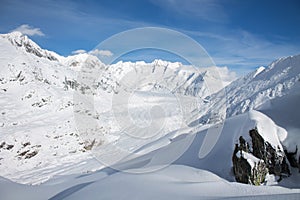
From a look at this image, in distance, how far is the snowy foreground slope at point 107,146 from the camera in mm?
10508

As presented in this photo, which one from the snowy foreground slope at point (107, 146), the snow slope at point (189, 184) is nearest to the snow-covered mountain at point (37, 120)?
the snowy foreground slope at point (107, 146)

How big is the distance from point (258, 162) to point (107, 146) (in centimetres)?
3482

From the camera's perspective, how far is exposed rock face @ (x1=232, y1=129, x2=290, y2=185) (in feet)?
39.0

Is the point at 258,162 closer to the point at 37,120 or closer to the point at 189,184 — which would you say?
the point at 189,184

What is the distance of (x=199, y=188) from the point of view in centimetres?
963

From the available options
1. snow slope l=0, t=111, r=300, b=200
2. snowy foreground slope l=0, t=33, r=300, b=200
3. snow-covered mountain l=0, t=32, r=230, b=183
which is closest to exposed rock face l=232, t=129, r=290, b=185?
snowy foreground slope l=0, t=33, r=300, b=200

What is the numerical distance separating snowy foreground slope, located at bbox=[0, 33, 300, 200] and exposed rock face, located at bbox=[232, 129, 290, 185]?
10.2 inches

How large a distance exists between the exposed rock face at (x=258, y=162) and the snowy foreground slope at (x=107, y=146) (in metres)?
0.26

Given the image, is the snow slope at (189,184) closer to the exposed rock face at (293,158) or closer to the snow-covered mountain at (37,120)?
the exposed rock face at (293,158)

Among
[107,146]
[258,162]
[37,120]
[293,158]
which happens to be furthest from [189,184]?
[37,120]

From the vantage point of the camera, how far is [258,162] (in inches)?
478

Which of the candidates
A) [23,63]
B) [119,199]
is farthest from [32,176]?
[23,63]

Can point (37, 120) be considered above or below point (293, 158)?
above

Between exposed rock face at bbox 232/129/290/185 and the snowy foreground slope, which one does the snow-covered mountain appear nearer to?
the snowy foreground slope
